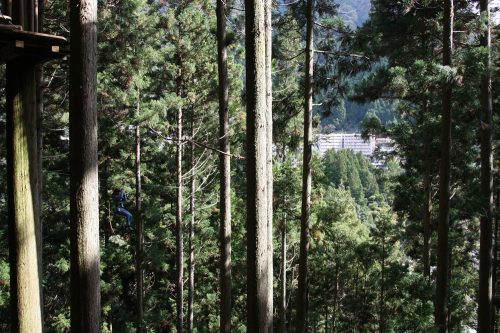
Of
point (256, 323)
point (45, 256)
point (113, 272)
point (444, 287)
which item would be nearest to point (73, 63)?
point (256, 323)

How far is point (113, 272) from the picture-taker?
16391mm

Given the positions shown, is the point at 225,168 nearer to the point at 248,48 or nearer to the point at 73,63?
the point at 248,48

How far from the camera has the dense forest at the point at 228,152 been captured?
15.3ft

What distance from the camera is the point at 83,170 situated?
4.21 m

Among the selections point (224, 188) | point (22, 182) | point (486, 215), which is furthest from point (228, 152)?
point (486, 215)

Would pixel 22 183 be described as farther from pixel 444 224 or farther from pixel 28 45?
pixel 444 224

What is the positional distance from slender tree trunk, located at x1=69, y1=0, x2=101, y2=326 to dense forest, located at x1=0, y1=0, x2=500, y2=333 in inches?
0.6

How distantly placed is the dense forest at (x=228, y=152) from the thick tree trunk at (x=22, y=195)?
0.05 ft

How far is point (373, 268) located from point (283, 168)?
8312 mm

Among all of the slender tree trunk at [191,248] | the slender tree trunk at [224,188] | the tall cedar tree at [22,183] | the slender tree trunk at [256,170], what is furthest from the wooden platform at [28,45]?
the slender tree trunk at [191,248]

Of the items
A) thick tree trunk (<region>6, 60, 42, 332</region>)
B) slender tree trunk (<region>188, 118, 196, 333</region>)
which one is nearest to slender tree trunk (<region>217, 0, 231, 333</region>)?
thick tree trunk (<region>6, 60, 42, 332</region>)

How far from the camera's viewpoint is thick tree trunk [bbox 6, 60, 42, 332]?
4.55 metres

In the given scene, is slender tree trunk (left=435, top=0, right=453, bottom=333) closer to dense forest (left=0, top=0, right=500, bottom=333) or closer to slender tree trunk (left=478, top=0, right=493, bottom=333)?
dense forest (left=0, top=0, right=500, bottom=333)

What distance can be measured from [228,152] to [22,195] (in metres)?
4.66
